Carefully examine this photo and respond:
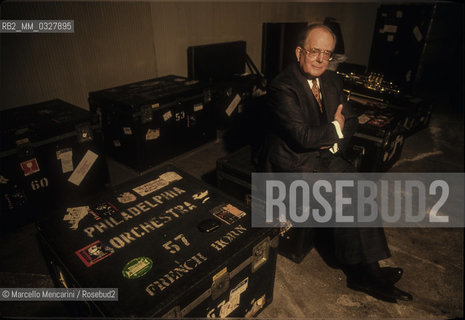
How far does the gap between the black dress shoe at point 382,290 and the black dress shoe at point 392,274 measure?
0.06 meters

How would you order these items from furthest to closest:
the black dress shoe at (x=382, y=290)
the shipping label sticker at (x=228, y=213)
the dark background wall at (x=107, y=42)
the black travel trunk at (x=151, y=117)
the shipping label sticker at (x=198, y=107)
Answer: the shipping label sticker at (x=198, y=107)
the black travel trunk at (x=151, y=117)
the dark background wall at (x=107, y=42)
the black dress shoe at (x=382, y=290)
the shipping label sticker at (x=228, y=213)

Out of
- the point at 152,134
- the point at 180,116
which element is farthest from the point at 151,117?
the point at 180,116

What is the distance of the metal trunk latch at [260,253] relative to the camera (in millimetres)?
1618

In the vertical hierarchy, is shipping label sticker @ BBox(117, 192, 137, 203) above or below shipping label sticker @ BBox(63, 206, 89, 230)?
above

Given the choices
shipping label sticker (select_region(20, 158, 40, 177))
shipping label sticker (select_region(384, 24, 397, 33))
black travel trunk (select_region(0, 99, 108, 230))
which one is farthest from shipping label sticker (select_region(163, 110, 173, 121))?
shipping label sticker (select_region(384, 24, 397, 33))

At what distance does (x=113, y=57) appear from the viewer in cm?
369

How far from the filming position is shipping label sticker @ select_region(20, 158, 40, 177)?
252cm

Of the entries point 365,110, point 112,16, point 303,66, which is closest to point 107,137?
point 112,16

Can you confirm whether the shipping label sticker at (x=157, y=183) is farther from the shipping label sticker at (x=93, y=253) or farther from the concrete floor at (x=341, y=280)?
the concrete floor at (x=341, y=280)

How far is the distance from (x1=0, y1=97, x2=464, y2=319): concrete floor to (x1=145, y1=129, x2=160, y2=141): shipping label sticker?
137cm

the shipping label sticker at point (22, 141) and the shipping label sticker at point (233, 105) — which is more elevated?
the shipping label sticker at point (22, 141)

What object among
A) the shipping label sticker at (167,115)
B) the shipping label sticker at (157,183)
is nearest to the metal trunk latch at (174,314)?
the shipping label sticker at (157,183)

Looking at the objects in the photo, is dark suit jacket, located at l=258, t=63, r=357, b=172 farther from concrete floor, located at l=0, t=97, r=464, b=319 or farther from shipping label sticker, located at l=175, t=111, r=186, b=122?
shipping label sticker, located at l=175, t=111, r=186, b=122

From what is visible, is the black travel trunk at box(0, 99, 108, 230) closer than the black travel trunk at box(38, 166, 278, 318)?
No
